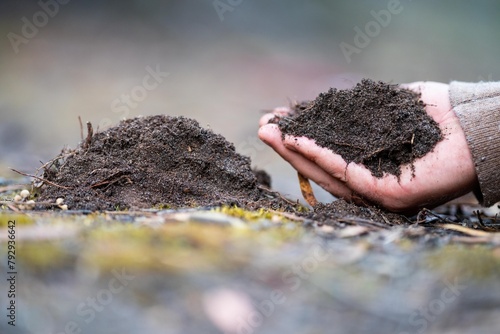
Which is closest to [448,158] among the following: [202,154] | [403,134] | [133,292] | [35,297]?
[403,134]

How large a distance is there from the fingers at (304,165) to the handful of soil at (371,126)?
67mm

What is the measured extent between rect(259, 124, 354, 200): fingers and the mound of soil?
0.58ft

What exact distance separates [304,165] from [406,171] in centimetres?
55

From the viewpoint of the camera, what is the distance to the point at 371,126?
8.28ft

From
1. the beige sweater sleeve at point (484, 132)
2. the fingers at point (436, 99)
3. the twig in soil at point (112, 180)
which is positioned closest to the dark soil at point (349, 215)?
the beige sweater sleeve at point (484, 132)

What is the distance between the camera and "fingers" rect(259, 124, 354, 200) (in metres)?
2.69

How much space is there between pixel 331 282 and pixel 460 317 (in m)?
0.35

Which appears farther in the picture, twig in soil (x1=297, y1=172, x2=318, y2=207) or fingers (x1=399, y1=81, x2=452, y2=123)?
twig in soil (x1=297, y1=172, x2=318, y2=207)

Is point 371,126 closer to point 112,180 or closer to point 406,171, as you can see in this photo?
point 406,171

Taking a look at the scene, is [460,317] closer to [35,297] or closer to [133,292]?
[133,292]

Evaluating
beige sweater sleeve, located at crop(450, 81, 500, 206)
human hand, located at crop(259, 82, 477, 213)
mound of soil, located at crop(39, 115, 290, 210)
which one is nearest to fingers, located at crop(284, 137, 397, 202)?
human hand, located at crop(259, 82, 477, 213)

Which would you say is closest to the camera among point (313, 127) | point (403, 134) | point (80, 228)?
point (80, 228)

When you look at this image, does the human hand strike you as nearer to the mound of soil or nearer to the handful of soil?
the handful of soil

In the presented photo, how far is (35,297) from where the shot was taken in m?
1.40
